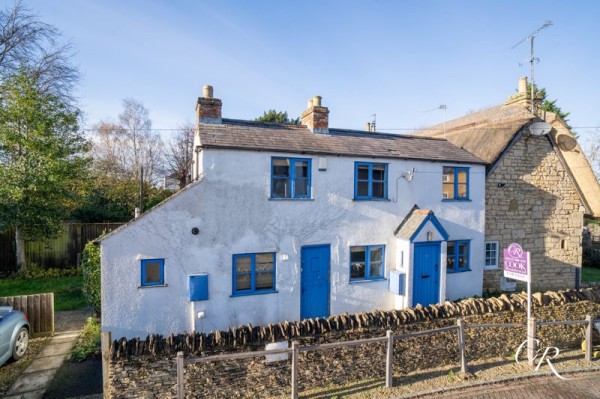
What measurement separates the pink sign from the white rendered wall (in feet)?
10.8

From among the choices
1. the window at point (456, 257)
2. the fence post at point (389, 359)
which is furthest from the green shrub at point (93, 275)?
the window at point (456, 257)

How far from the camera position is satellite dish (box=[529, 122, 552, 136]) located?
14352 mm

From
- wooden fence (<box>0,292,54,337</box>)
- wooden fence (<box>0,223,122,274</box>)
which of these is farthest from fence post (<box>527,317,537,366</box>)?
wooden fence (<box>0,223,122,274</box>)

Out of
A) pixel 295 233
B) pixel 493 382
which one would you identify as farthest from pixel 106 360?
pixel 493 382

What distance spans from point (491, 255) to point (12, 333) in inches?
719

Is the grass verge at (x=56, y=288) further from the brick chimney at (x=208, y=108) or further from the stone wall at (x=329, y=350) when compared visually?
the brick chimney at (x=208, y=108)

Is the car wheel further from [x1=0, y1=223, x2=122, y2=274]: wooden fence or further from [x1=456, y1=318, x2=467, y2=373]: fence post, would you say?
[x1=456, y1=318, x2=467, y2=373]: fence post

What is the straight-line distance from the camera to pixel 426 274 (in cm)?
1204

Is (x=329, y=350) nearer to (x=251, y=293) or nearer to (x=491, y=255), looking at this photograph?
(x=251, y=293)

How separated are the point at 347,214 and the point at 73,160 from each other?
1428cm

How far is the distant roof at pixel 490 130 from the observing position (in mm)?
14641

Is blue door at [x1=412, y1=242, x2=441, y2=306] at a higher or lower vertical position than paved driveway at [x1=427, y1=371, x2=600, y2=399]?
higher

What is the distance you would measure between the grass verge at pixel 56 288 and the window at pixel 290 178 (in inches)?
385

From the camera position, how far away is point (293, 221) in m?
10.7
